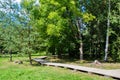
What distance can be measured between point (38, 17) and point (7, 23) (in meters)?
5.80

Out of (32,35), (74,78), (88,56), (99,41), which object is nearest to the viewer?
(74,78)

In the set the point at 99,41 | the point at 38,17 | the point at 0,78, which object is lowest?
the point at 0,78

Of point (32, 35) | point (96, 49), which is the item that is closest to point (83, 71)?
point (32, 35)

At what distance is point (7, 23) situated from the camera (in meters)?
29.0

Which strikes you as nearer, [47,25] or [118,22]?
[118,22]

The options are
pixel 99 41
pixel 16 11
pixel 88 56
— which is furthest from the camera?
pixel 88 56

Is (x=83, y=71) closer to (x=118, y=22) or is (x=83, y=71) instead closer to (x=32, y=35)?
(x=32, y=35)

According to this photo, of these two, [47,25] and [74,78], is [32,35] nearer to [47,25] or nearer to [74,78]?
[47,25]

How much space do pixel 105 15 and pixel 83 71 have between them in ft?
47.5

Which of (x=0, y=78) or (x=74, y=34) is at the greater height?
(x=74, y=34)

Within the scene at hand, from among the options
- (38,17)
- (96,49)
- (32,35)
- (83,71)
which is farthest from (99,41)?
(83,71)

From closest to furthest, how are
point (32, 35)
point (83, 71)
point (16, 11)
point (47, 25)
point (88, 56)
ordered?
point (83, 71) → point (32, 35) → point (16, 11) → point (47, 25) → point (88, 56)

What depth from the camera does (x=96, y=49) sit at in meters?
37.2

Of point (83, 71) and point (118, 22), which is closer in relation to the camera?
point (83, 71)
